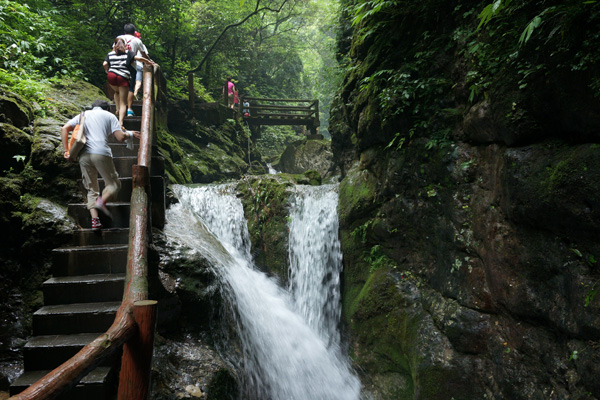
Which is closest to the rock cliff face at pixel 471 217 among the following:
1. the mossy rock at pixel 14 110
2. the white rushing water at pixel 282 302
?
the white rushing water at pixel 282 302

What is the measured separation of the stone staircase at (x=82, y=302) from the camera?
114 inches

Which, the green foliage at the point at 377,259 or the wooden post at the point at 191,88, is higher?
the wooden post at the point at 191,88

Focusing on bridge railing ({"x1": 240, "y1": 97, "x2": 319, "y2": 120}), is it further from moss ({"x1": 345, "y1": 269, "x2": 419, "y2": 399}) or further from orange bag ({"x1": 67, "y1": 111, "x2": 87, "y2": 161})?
orange bag ({"x1": 67, "y1": 111, "x2": 87, "y2": 161})

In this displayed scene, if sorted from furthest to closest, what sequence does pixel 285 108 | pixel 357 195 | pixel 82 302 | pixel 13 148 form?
pixel 285 108 < pixel 357 195 < pixel 13 148 < pixel 82 302

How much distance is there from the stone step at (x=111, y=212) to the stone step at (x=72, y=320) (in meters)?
1.36

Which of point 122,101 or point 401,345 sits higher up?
point 122,101

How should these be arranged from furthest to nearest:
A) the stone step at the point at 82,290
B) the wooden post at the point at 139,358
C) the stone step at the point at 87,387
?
1. the stone step at the point at 82,290
2. the stone step at the point at 87,387
3. the wooden post at the point at 139,358

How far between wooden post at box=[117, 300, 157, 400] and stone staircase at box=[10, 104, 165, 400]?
95cm

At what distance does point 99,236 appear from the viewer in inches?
157

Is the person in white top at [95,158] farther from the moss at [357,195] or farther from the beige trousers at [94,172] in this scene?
the moss at [357,195]

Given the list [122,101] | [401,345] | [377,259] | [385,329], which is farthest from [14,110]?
[401,345]

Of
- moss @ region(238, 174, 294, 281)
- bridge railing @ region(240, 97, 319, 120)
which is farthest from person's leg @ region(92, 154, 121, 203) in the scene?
bridge railing @ region(240, 97, 319, 120)

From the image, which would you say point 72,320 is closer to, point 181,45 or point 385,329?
point 385,329

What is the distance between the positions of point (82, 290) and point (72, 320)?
36 centimetres
